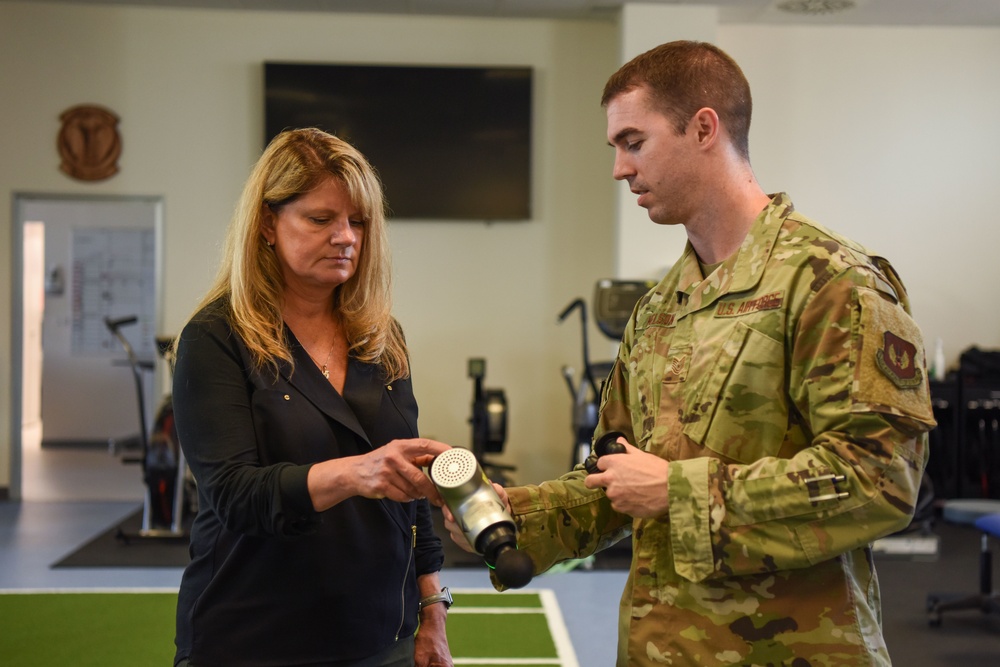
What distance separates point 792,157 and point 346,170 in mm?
6349

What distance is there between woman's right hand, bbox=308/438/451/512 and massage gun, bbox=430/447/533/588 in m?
0.05

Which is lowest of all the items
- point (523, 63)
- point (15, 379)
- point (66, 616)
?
point (66, 616)

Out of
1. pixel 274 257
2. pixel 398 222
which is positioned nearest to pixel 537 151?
pixel 398 222

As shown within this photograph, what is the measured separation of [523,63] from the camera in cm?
743

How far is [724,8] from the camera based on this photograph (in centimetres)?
701

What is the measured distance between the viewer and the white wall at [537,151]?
730 centimetres

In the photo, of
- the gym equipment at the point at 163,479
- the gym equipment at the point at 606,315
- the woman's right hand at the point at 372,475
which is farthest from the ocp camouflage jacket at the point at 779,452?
the gym equipment at the point at 163,479

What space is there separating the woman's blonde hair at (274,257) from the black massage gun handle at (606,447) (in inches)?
18.4

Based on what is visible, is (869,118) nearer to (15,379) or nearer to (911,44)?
(911,44)

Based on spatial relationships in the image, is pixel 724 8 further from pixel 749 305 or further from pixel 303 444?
pixel 303 444

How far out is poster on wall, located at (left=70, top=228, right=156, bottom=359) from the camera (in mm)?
7574

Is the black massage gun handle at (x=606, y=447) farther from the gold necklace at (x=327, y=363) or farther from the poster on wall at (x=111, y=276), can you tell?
the poster on wall at (x=111, y=276)

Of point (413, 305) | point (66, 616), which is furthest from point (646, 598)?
point (413, 305)

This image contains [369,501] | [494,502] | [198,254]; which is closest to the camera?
[494,502]
